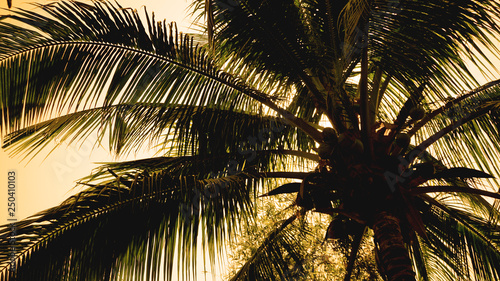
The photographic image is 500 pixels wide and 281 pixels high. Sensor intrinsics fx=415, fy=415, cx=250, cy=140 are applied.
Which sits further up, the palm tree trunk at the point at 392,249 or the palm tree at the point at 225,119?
the palm tree at the point at 225,119

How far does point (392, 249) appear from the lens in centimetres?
306

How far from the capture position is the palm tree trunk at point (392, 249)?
115 inches

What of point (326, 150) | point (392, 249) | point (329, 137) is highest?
point (329, 137)

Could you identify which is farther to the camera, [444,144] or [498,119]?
[444,144]

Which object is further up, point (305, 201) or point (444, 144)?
point (444, 144)

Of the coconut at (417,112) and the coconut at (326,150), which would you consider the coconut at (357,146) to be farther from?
the coconut at (417,112)

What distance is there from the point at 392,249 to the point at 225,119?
206 cm

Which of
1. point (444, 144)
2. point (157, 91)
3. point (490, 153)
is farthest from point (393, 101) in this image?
point (157, 91)

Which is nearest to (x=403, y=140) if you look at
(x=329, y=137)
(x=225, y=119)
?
(x=329, y=137)

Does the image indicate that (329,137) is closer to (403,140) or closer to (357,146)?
(357,146)

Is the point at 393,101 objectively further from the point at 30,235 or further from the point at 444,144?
the point at 30,235

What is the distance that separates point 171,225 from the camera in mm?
3580

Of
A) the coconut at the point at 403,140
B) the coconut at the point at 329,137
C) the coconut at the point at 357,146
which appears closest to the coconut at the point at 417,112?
the coconut at the point at 403,140

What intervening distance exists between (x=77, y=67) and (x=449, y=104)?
3408 millimetres
